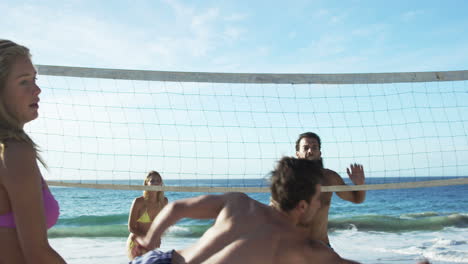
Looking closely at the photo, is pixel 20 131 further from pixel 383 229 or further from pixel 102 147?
pixel 383 229

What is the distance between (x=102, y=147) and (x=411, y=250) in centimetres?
881

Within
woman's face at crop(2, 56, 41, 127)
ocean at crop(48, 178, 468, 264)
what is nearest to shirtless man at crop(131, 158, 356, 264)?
woman's face at crop(2, 56, 41, 127)

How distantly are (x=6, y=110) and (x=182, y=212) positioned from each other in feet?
2.49

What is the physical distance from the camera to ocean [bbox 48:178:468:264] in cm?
1041

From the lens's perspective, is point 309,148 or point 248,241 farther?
point 309,148

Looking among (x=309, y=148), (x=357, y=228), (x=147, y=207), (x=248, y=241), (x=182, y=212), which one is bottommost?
(x=357, y=228)

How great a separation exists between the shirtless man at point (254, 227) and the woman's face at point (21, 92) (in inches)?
25.9

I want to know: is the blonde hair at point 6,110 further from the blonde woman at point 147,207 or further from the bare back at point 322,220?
the blonde woman at point 147,207

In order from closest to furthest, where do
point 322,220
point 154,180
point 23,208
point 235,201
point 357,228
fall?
1. point 23,208
2. point 235,201
3. point 322,220
4. point 154,180
5. point 357,228

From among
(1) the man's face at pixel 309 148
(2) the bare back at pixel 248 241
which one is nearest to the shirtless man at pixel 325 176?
(1) the man's face at pixel 309 148

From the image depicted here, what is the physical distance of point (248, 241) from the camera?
5.83ft

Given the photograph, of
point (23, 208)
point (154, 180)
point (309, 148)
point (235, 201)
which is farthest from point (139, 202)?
point (23, 208)

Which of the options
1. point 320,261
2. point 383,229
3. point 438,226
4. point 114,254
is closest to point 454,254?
point 383,229

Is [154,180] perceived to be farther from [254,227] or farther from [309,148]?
[254,227]
